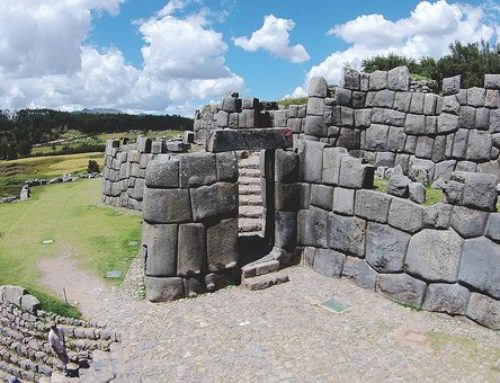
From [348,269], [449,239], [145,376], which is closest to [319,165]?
[348,269]

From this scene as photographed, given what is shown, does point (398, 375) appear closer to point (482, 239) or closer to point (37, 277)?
point (482, 239)

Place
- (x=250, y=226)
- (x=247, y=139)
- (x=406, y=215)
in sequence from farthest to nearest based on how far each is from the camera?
(x=250, y=226) → (x=247, y=139) → (x=406, y=215)

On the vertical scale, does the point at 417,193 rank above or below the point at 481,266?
above

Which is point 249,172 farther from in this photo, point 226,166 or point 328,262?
point 328,262

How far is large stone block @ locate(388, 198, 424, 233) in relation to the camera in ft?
28.8

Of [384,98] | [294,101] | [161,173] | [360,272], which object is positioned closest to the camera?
[161,173]

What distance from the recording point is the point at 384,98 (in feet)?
49.6

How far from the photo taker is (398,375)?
6914mm

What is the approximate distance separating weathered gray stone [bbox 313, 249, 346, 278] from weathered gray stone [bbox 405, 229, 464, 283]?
1.75 metres

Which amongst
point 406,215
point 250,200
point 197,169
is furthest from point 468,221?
Answer: point 250,200

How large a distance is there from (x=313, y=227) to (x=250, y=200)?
3.45 meters

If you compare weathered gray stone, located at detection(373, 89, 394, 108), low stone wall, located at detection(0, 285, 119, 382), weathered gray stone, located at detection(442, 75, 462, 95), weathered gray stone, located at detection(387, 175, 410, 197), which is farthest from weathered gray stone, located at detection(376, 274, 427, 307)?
weathered gray stone, located at detection(373, 89, 394, 108)

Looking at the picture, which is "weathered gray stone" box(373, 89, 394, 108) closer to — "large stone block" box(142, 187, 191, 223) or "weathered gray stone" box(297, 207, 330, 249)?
"weathered gray stone" box(297, 207, 330, 249)

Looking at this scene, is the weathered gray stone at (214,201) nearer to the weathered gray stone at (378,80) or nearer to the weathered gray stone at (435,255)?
the weathered gray stone at (435,255)
